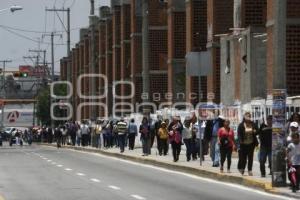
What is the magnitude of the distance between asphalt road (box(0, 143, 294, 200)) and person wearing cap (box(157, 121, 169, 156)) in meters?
3.92

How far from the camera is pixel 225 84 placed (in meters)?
41.0

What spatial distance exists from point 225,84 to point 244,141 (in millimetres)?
14857

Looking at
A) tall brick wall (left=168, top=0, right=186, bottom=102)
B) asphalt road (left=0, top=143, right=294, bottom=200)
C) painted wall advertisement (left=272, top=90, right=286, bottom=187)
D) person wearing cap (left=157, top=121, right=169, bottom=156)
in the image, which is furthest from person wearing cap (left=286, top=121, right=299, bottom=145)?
tall brick wall (left=168, top=0, right=186, bottom=102)

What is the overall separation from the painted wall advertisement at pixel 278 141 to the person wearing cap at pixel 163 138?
53.2 ft

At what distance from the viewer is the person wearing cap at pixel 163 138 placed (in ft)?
129

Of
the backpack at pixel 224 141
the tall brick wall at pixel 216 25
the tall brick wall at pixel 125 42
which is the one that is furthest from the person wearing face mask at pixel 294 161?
the tall brick wall at pixel 125 42

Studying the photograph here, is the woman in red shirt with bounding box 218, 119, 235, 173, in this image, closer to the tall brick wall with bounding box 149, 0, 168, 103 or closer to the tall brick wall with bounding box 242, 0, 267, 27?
the tall brick wall with bounding box 242, 0, 267, 27

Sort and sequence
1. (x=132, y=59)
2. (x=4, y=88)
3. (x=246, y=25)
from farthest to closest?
(x=4, y=88) < (x=132, y=59) < (x=246, y=25)

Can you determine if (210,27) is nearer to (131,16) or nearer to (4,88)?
(131,16)

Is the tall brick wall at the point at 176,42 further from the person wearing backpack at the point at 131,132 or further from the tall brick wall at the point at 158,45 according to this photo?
the tall brick wall at the point at 158,45

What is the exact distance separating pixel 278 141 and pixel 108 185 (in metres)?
5.36

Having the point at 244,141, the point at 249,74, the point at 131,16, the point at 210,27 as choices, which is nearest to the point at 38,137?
the point at 131,16

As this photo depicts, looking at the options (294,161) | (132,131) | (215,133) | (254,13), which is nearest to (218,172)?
(215,133)

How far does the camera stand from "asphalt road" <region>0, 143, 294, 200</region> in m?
22.4
